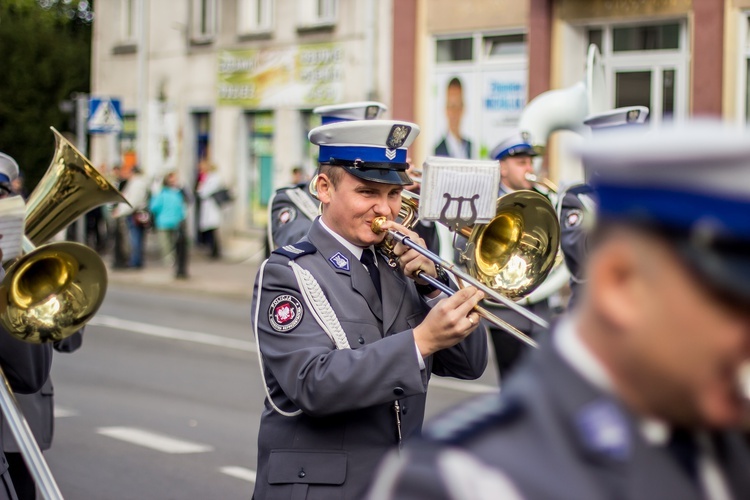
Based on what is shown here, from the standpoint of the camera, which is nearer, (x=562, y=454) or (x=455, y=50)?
(x=562, y=454)

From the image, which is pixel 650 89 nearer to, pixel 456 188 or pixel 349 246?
pixel 456 188

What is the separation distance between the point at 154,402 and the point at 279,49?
15.4m

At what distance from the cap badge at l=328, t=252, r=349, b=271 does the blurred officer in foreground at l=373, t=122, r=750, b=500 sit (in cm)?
206

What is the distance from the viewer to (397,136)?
386cm

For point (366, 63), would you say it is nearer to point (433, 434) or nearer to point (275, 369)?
point (275, 369)

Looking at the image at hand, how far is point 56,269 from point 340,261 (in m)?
1.30

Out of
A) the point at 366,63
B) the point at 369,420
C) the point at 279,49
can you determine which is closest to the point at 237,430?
the point at 369,420

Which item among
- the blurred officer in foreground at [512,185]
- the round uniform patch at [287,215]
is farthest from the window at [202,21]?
the round uniform patch at [287,215]

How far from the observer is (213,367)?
1146 centimetres

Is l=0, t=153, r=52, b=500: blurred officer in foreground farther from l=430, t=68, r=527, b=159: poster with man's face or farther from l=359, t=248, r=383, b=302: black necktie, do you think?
l=430, t=68, r=527, b=159: poster with man's face

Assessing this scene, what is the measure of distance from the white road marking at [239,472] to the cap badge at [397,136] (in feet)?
12.5

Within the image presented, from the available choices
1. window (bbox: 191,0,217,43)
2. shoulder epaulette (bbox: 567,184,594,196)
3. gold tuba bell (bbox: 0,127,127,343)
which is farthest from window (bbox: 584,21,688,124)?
gold tuba bell (bbox: 0,127,127,343)

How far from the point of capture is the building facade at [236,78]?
22875 mm

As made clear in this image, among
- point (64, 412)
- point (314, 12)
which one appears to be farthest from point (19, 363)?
point (314, 12)
